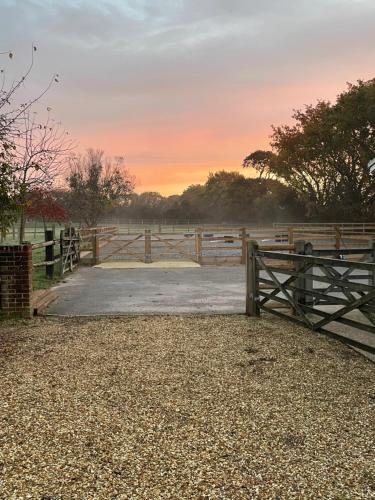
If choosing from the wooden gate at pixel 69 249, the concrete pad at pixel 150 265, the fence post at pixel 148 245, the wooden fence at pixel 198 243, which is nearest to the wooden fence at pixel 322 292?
the wooden fence at pixel 198 243

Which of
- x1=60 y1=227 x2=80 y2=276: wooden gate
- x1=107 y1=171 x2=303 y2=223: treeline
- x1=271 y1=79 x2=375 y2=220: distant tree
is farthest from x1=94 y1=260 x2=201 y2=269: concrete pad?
x1=107 y1=171 x2=303 y2=223: treeline

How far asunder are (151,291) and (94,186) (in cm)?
3002

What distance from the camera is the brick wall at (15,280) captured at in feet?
23.1

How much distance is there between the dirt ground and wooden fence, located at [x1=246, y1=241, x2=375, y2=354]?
413 mm

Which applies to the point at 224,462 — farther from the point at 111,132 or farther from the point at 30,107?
the point at 111,132

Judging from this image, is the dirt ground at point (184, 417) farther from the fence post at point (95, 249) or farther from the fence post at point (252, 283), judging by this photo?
the fence post at point (95, 249)

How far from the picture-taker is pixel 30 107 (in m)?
6.96

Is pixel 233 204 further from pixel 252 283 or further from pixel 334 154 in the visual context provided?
pixel 252 283

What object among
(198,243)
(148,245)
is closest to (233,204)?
(198,243)

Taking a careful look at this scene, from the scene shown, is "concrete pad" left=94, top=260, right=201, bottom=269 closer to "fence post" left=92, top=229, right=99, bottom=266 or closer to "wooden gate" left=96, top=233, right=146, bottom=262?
"fence post" left=92, top=229, right=99, bottom=266

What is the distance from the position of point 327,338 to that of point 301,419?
2719 millimetres

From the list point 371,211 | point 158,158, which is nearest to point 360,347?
point 158,158

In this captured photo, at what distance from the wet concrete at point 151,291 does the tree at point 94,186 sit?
1984 cm

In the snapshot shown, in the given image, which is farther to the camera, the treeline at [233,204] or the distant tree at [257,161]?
the distant tree at [257,161]
